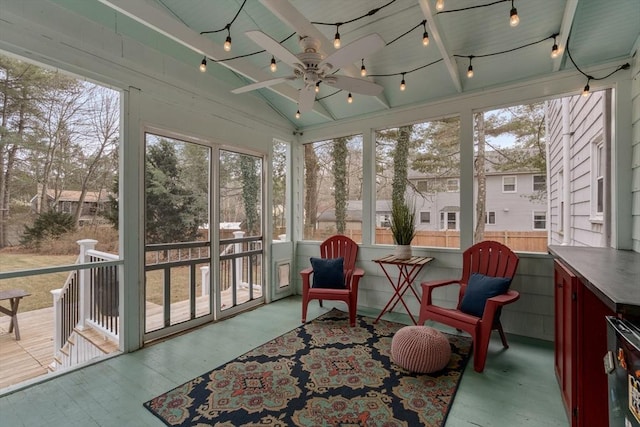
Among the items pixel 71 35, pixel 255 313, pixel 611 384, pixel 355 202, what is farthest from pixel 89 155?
pixel 611 384

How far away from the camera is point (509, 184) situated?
3340 millimetres

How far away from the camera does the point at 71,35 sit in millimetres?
2457

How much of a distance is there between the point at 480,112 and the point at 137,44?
378 centimetres

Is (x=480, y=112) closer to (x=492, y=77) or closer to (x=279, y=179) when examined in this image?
(x=492, y=77)

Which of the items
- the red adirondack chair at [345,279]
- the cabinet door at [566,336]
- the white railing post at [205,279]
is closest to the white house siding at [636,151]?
the cabinet door at [566,336]

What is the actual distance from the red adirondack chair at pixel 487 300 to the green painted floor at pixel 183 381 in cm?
25

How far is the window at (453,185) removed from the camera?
3611 mm

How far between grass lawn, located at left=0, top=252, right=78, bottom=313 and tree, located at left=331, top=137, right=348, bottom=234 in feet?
10.3

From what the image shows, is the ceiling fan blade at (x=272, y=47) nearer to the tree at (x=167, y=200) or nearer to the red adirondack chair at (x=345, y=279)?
the tree at (x=167, y=200)

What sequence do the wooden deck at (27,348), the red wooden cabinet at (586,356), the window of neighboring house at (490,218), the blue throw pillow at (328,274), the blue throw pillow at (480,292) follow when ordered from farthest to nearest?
the blue throw pillow at (328,274)
the window of neighboring house at (490,218)
the blue throw pillow at (480,292)
the wooden deck at (27,348)
the red wooden cabinet at (586,356)

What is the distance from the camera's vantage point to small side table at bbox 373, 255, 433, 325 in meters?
3.39

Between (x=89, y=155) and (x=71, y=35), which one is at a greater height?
(x=71, y=35)

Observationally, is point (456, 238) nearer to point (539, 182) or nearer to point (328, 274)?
point (539, 182)

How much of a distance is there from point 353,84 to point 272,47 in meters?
0.78
